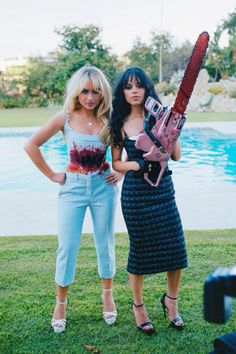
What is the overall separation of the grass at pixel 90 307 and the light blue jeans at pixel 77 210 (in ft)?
1.04

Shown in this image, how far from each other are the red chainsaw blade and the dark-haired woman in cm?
15

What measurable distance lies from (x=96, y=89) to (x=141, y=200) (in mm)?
602

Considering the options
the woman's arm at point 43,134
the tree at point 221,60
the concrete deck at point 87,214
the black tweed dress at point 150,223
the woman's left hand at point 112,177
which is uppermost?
the woman's arm at point 43,134

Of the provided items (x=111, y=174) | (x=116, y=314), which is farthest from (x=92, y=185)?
(x=116, y=314)

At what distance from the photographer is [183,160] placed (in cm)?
1066

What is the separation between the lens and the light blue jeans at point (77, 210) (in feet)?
8.08

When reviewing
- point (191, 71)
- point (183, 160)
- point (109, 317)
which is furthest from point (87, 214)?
point (183, 160)

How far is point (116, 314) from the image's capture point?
2.71m

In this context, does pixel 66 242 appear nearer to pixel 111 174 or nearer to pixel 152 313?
pixel 111 174

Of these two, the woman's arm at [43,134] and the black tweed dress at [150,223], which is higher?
the woman's arm at [43,134]

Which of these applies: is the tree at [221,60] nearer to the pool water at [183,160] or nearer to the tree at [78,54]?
the tree at [78,54]

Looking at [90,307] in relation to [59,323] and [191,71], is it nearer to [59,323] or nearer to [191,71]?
[59,323]

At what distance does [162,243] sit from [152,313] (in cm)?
55

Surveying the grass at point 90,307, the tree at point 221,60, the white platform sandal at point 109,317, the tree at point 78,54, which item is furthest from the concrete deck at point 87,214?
the tree at point 221,60
